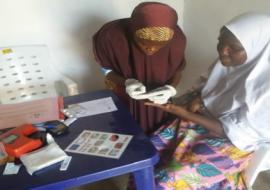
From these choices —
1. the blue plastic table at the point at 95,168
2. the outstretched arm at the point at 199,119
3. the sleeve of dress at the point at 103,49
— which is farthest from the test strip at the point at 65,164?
the sleeve of dress at the point at 103,49

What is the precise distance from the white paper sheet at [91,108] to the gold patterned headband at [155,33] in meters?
0.34

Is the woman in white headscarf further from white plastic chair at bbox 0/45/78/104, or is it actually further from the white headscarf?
white plastic chair at bbox 0/45/78/104

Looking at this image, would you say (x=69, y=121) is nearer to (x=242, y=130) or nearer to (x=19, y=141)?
(x=19, y=141)

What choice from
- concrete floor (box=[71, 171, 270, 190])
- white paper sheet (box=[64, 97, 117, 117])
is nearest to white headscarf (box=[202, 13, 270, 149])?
white paper sheet (box=[64, 97, 117, 117])

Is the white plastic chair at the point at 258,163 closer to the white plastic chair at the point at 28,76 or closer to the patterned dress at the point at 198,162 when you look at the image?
the patterned dress at the point at 198,162

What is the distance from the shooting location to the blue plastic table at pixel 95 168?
3.02 ft

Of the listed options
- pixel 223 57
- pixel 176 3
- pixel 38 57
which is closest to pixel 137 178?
pixel 223 57

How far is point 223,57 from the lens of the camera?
128cm

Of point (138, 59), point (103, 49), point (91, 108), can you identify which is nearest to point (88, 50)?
point (103, 49)

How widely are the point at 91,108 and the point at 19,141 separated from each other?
0.38 m

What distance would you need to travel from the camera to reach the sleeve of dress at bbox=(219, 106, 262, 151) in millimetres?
1235

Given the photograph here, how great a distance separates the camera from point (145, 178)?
1.05 m

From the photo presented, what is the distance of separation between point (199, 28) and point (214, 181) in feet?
4.15

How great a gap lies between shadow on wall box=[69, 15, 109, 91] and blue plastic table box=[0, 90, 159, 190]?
1021mm
